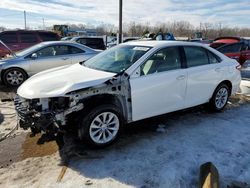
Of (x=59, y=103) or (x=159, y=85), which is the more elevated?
(x=159, y=85)

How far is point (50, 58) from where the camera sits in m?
9.69

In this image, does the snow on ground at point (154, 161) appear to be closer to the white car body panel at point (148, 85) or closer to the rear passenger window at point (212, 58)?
Answer: the white car body panel at point (148, 85)

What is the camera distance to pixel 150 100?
16.3ft

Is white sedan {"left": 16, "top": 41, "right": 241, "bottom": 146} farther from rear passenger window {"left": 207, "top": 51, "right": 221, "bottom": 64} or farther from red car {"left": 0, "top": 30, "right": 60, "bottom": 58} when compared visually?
red car {"left": 0, "top": 30, "right": 60, "bottom": 58}

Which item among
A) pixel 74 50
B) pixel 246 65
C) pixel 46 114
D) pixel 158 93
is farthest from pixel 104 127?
pixel 246 65

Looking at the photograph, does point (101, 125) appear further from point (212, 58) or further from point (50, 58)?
point (50, 58)

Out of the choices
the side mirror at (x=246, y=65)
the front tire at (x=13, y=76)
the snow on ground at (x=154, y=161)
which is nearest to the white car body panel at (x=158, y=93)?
the snow on ground at (x=154, y=161)

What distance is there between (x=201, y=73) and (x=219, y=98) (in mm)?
1035

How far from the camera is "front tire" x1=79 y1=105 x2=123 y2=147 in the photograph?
170 inches

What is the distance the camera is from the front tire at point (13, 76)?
922 cm

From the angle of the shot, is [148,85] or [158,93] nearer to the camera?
[148,85]

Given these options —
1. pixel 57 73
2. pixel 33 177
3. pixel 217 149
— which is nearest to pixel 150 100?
pixel 217 149

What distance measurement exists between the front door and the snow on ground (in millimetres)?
481

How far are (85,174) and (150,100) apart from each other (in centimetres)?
174
